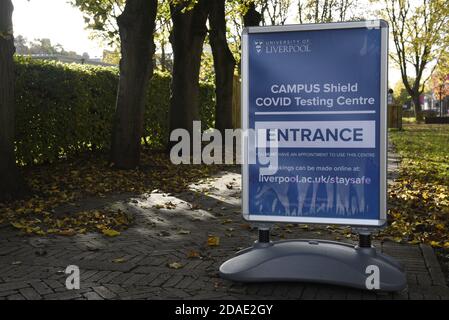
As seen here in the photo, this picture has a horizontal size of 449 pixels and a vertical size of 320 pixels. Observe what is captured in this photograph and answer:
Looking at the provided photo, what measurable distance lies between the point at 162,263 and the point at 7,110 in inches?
167

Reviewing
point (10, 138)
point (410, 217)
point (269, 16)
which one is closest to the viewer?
point (410, 217)

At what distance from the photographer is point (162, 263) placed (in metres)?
5.09

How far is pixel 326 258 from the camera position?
4363mm

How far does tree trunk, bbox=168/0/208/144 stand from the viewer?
14.9m

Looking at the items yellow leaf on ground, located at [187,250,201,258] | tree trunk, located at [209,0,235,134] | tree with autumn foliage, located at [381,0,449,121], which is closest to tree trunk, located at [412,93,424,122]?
tree with autumn foliage, located at [381,0,449,121]

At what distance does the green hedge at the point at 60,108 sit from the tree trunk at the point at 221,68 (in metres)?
5.87

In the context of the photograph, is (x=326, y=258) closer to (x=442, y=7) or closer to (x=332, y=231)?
(x=332, y=231)

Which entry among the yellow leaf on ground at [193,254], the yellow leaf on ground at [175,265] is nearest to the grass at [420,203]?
the yellow leaf on ground at [193,254]

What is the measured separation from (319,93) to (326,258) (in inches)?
52.2

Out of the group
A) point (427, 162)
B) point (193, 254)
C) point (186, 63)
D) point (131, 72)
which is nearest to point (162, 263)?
point (193, 254)

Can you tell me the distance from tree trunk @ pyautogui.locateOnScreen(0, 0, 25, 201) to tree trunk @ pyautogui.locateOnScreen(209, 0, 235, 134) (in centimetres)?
1119

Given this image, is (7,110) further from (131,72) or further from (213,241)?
(213,241)

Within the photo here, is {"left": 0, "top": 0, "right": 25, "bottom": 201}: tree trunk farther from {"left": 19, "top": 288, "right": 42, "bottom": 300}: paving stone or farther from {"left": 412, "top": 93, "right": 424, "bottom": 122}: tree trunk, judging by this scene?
{"left": 412, "top": 93, "right": 424, "bottom": 122}: tree trunk
